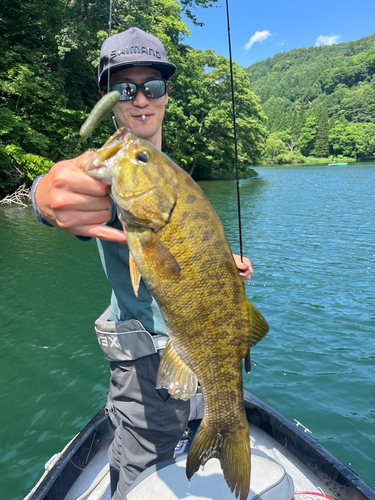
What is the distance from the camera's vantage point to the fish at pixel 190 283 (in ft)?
5.76

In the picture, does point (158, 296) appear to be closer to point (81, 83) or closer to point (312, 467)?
point (312, 467)

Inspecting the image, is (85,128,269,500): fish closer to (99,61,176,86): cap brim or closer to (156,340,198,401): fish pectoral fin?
(156,340,198,401): fish pectoral fin

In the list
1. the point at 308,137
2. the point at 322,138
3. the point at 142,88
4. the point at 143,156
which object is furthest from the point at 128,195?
the point at 308,137

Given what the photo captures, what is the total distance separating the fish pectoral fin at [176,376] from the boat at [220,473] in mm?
758

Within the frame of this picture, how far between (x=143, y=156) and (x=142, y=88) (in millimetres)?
1347

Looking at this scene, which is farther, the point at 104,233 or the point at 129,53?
the point at 129,53

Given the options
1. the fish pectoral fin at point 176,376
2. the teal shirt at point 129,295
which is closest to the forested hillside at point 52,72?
the teal shirt at point 129,295

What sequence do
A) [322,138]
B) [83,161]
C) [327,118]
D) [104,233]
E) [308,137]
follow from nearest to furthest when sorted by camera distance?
1. [83,161]
2. [104,233]
3. [322,138]
4. [308,137]
5. [327,118]

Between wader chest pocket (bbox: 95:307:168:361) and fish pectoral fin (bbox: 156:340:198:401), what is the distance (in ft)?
1.52

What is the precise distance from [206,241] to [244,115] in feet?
145

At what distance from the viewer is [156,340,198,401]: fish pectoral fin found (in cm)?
206

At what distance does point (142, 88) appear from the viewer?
285 cm

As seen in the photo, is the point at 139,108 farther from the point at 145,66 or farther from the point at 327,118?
the point at 327,118

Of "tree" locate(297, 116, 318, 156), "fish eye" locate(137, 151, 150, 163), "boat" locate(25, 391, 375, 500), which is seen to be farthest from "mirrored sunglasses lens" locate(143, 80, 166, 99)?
"tree" locate(297, 116, 318, 156)
